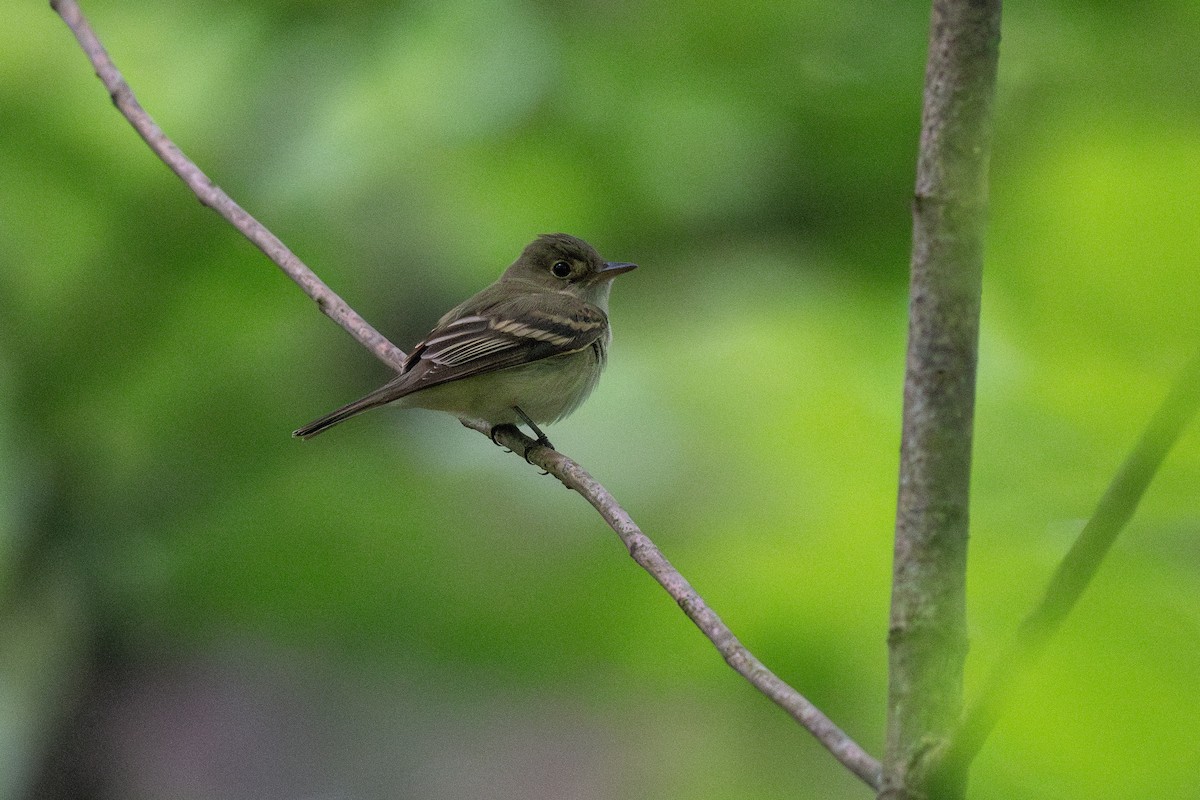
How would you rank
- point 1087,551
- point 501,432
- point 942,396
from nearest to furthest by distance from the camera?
1. point 1087,551
2. point 942,396
3. point 501,432

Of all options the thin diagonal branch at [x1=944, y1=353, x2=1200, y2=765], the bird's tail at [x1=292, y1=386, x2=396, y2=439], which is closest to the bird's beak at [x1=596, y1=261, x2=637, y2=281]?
the bird's tail at [x1=292, y1=386, x2=396, y2=439]

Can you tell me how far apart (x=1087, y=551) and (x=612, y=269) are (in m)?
3.16

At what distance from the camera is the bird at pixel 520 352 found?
361 cm

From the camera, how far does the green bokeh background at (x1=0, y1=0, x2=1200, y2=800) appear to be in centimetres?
256

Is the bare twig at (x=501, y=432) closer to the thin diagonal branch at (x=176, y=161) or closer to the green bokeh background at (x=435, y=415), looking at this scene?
the thin diagonal branch at (x=176, y=161)

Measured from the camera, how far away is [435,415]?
12.9ft

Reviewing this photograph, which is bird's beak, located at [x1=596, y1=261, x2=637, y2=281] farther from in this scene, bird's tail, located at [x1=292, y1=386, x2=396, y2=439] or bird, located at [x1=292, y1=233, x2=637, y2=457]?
bird's tail, located at [x1=292, y1=386, x2=396, y2=439]

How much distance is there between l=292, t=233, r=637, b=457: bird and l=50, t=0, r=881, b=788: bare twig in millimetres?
132

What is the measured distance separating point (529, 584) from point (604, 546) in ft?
0.69

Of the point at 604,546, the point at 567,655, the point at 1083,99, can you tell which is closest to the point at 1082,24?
the point at 1083,99

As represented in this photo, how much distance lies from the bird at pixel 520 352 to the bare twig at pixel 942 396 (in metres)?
2.39

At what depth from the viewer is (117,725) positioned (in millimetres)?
3232

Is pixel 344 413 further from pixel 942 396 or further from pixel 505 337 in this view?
pixel 942 396

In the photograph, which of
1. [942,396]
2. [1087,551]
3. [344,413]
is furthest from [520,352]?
[1087,551]
